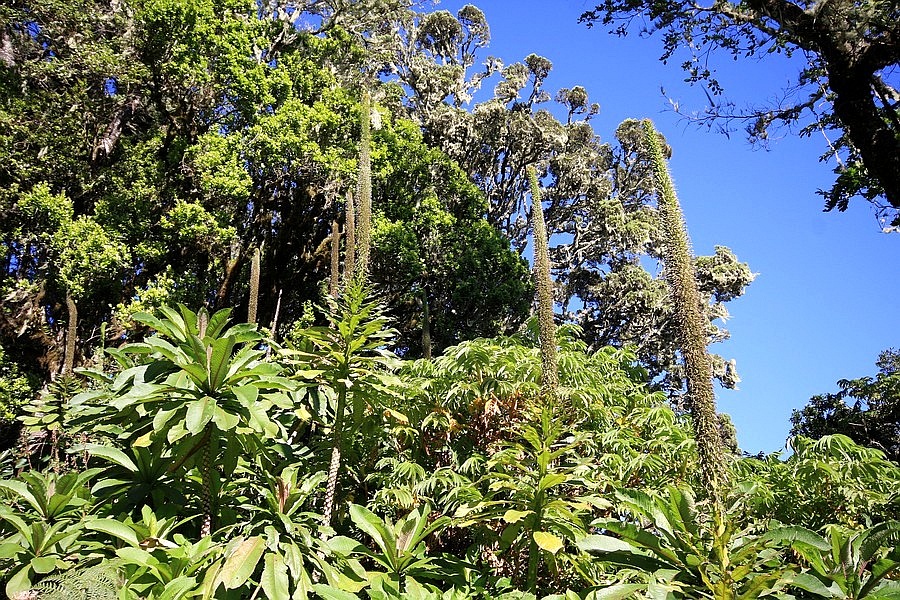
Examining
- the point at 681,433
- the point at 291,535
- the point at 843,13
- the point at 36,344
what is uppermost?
the point at 843,13

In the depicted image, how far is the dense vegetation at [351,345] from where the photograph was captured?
113 inches

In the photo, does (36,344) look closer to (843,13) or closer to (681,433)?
(681,433)

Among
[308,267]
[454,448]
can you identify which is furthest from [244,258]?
[454,448]

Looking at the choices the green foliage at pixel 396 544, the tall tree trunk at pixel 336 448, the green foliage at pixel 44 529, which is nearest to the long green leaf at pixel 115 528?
the green foliage at pixel 44 529

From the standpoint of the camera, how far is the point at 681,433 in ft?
16.5

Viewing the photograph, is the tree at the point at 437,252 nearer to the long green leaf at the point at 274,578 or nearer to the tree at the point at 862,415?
the tree at the point at 862,415

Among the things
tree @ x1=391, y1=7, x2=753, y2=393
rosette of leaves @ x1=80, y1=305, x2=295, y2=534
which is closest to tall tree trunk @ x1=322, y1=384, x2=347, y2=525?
rosette of leaves @ x1=80, y1=305, x2=295, y2=534

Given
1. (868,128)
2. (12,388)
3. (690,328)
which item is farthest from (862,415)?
(12,388)

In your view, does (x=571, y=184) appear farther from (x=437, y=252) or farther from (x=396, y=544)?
(x=396, y=544)

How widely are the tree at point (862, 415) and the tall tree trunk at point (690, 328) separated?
9.01 metres

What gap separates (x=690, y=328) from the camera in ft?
9.65

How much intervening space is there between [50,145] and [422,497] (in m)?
9.38

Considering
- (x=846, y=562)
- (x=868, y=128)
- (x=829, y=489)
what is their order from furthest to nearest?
1. (x=868, y=128)
2. (x=829, y=489)
3. (x=846, y=562)

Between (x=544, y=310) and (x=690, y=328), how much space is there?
205 centimetres
